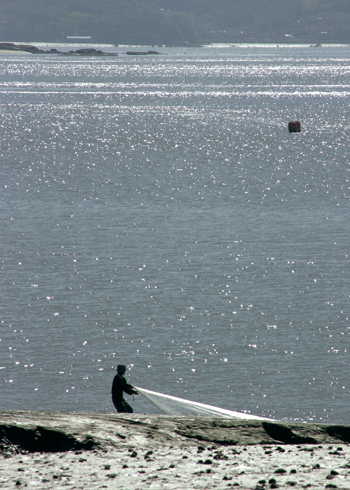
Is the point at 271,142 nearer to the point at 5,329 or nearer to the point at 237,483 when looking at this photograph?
the point at 5,329

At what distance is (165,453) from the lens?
13.1 metres

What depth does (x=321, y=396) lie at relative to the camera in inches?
884

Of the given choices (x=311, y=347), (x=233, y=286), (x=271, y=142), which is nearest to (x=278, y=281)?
(x=233, y=286)

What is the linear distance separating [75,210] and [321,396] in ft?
100.0

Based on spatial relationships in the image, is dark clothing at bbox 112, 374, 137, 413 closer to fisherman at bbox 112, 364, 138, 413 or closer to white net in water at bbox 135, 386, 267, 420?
fisherman at bbox 112, 364, 138, 413

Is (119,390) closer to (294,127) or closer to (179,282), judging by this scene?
(179,282)

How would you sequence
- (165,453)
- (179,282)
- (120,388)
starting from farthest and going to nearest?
1. (179,282)
2. (120,388)
3. (165,453)

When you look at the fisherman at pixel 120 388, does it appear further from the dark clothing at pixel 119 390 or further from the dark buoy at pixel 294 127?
the dark buoy at pixel 294 127

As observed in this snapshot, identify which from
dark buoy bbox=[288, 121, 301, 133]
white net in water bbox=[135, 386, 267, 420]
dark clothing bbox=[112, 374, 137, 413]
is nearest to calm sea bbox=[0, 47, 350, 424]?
white net in water bbox=[135, 386, 267, 420]

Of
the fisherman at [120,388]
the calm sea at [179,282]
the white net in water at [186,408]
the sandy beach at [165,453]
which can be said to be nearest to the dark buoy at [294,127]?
the calm sea at [179,282]

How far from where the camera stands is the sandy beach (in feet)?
38.2

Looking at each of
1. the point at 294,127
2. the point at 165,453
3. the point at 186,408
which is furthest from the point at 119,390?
the point at 294,127

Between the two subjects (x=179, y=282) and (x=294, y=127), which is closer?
(x=179, y=282)

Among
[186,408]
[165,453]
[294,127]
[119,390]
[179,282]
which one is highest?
[294,127]
